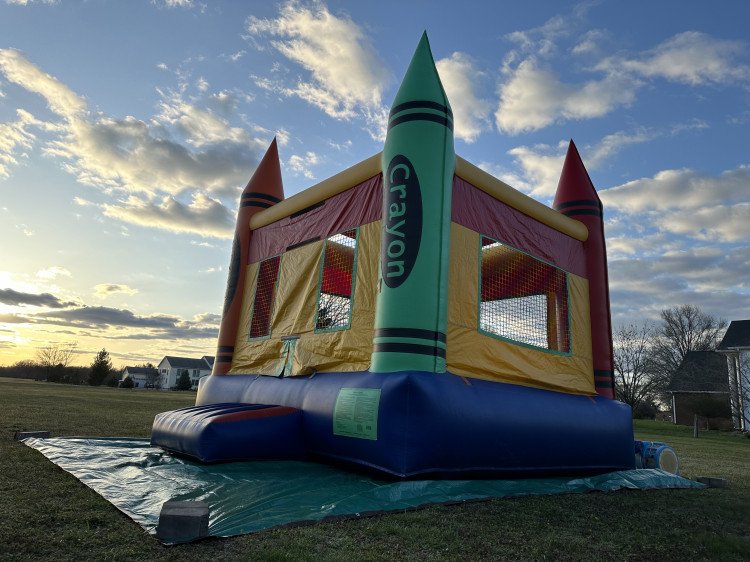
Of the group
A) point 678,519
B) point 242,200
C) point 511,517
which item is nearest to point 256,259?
point 242,200

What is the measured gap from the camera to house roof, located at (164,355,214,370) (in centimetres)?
6438

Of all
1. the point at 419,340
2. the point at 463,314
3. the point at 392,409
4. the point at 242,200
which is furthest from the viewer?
the point at 242,200

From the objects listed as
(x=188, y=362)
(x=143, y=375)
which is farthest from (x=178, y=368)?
(x=143, y=375)

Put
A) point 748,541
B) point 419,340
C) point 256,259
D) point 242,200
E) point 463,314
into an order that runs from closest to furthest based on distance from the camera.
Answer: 1. point 748,541
2. point 419,340
3. point 463,314
4. point 256,259
5. point 242,200

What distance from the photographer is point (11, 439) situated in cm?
507

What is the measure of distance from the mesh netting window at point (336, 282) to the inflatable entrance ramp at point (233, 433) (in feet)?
3.04

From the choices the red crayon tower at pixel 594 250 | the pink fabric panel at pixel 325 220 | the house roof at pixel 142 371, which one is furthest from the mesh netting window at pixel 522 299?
the house roof at pixel 142 371

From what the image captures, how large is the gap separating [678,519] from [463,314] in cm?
203

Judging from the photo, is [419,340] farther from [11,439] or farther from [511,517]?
[11,439]

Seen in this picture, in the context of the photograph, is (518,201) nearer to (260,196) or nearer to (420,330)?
(420,330)

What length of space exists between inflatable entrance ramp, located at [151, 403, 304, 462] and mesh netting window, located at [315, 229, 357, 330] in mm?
928

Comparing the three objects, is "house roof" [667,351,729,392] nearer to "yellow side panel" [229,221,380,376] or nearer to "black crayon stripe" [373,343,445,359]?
"yellow side panel" [229,221,380,376]

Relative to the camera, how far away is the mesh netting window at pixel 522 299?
4.80m

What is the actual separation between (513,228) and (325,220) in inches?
74.9
